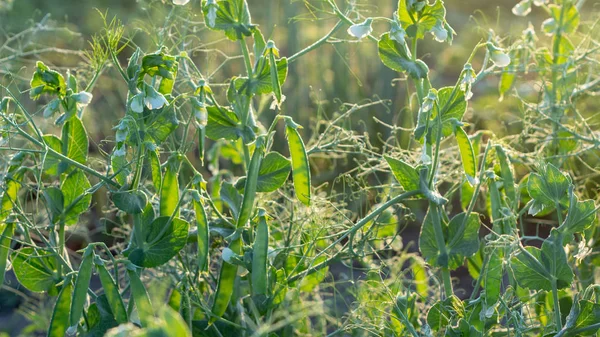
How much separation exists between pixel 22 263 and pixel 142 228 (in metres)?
0.23

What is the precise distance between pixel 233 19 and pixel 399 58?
0.88 feet

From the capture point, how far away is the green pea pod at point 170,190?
1.22 m

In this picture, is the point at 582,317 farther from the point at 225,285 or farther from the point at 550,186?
the point at 225,285

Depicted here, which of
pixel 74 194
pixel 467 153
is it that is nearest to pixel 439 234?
pixel 467 153

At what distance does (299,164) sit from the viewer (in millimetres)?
1214

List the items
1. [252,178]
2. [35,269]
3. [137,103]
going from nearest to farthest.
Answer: [137,103]
[252,178]
[35,269]

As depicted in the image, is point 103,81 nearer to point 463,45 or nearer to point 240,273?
point 463,45

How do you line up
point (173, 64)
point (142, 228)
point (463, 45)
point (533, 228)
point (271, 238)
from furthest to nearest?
point (463, 45) → point (533, 228) → point (271, 238) → point (142, 228) → point (173, 64)

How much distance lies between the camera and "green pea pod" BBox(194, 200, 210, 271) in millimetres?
1172

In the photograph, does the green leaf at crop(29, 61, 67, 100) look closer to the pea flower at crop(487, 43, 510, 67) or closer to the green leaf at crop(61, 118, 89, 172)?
the green leaf at crop(61, 118, 89, 172)

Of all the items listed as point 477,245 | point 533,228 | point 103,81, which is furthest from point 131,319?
point 103,81

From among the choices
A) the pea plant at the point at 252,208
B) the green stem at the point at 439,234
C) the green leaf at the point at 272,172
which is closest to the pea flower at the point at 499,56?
the pea plant at the point at 252,208

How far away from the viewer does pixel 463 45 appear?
3.61m

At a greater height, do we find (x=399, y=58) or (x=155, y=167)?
(x=399, y=58)
